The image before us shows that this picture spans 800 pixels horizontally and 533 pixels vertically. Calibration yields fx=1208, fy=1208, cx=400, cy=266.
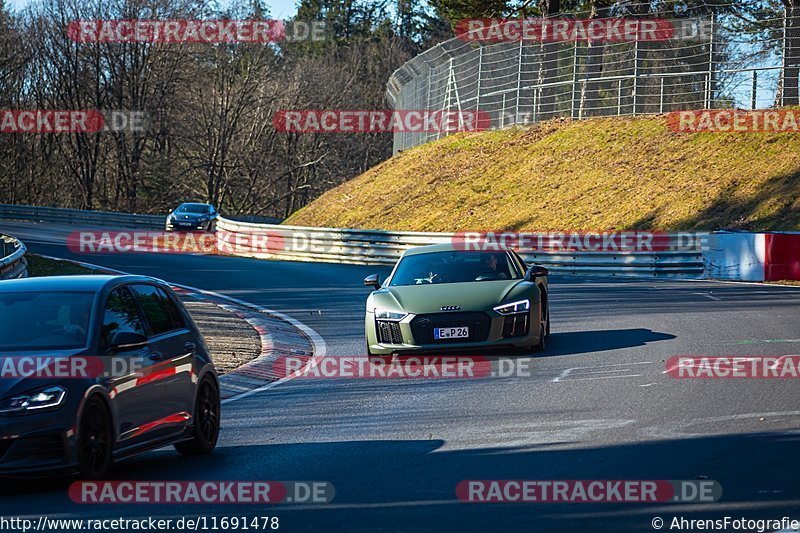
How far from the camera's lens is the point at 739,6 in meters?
38.8

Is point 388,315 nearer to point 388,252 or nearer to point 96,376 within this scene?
point 96,376

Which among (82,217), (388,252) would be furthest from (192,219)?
(388,252)

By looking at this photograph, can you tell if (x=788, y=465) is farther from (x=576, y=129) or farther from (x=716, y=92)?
(x=576, y=129)

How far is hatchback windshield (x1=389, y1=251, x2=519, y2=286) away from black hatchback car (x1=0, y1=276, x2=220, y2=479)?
608cm

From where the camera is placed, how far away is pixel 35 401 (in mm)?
7289

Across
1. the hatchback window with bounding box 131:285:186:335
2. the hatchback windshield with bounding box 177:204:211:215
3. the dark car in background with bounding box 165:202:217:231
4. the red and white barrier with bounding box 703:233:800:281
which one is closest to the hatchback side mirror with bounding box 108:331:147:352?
the hatchback window with bounding box 131:285:186:335

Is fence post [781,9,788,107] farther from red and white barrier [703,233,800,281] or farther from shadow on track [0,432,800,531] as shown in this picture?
shadow on track [0,432,800,531]

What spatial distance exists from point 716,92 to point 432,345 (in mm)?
28742

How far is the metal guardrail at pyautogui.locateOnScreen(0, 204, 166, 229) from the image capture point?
5500 centimetres

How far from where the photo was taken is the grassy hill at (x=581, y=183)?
1352 inches

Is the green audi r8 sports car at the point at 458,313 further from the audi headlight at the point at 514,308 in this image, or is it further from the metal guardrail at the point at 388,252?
the metal guardrail at the point at 388,252

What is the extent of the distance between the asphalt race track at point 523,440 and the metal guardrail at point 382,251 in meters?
11.3

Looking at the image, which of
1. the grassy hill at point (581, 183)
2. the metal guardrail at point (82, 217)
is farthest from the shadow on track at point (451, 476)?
the metal guardrail at point (82, 217)

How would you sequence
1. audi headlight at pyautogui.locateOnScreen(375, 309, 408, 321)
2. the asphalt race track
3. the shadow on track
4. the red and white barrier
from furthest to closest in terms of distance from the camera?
the red and white barrier, audi headlight at pyautogui.locateOnScreen(375, 309, 408, 321), the asphalt race track, the shadow on track
